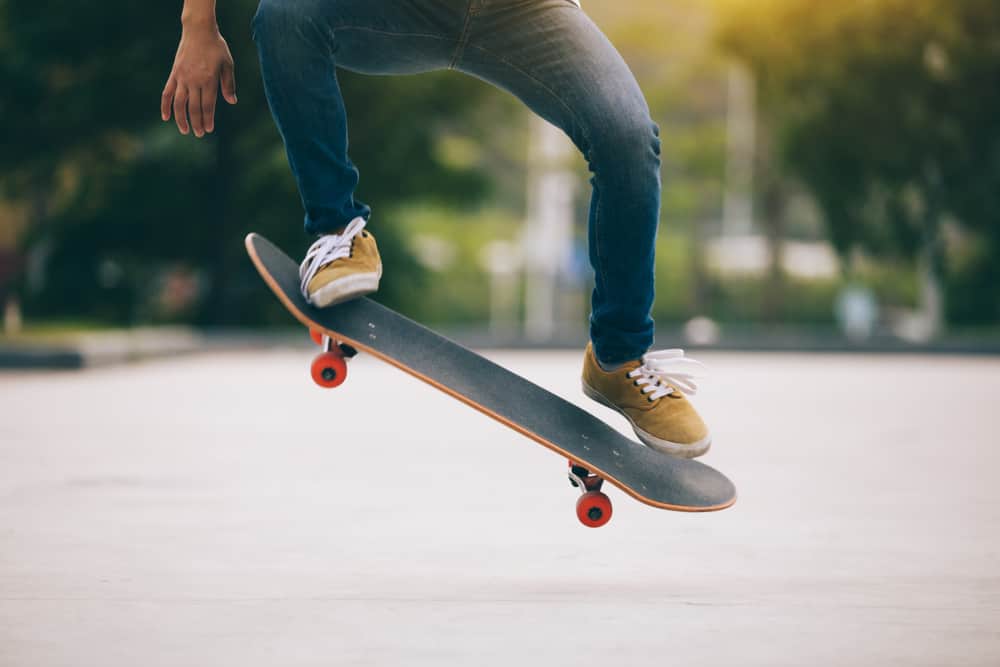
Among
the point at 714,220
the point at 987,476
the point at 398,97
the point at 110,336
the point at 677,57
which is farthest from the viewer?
the point at 714,220

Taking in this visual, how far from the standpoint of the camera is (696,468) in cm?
450

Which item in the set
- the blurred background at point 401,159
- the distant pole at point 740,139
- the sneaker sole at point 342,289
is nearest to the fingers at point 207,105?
the sneaker sole at point 342,289

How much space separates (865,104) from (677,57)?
10561 mm

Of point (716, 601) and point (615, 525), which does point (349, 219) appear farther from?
point (615, 525)

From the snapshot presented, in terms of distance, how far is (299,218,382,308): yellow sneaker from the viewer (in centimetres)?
417

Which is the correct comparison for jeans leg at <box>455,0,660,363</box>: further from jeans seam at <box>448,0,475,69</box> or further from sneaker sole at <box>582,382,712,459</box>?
sneaker sole at <box>582,382,712,459</box>

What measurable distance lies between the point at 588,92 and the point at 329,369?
98 centimetres

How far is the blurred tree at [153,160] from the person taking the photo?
891 inches

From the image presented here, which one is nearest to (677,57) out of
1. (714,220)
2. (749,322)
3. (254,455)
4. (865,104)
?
(749,322)

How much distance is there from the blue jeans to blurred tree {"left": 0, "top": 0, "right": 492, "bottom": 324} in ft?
59.1

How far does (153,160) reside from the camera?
24484 mm

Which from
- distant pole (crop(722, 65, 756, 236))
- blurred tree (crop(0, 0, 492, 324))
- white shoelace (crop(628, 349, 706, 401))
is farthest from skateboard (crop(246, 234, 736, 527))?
distant pole (crop(722, 65, 756, 236))

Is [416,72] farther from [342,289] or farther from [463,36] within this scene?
[342,289]

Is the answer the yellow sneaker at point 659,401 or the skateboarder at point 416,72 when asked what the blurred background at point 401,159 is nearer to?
the skateboarder at point 416,72
